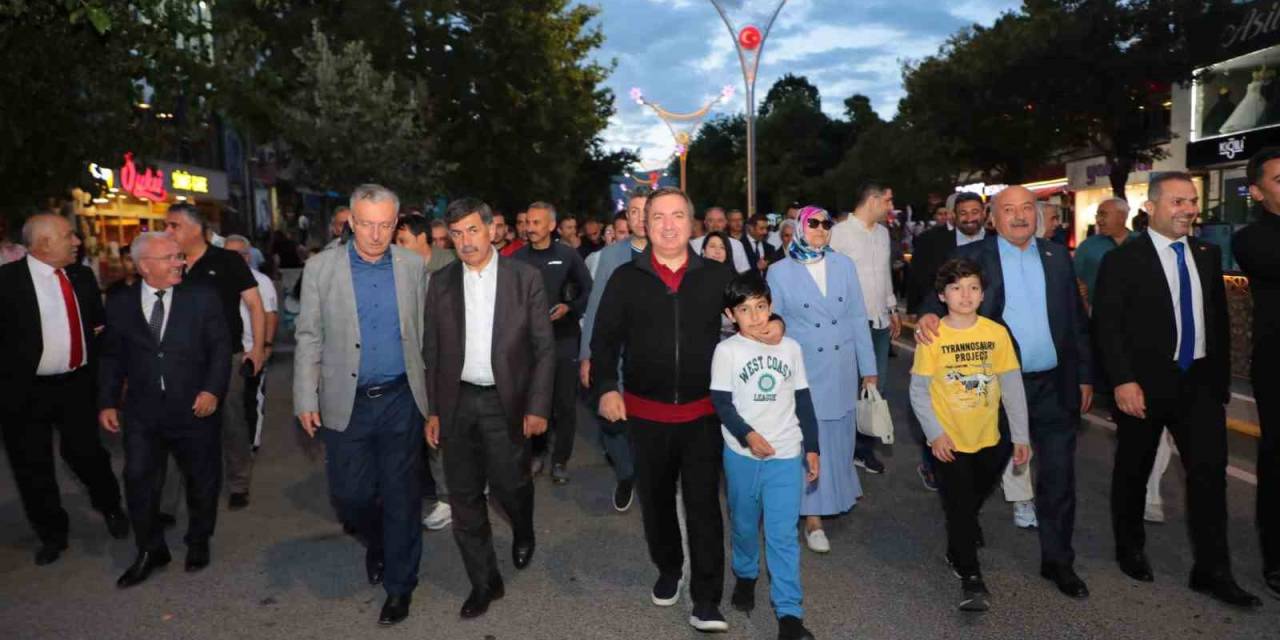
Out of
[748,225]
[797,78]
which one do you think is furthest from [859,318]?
[797,78]

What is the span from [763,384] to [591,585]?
161 cm

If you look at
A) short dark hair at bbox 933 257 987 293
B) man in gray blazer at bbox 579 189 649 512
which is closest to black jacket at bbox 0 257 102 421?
man in gray blazer at bbox 579 189 649 512

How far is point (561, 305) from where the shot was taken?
740 cm

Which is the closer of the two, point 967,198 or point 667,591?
point 667,591

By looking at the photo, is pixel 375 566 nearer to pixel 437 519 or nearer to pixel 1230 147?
pixel 437 519

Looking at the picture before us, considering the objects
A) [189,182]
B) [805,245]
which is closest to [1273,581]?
[805,245]

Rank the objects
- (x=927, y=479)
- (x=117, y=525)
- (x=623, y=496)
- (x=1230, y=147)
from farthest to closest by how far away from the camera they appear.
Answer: (x=1230, y=147) < (x=927, y=479) < (x=623, y=496) < (x=117, y=525)

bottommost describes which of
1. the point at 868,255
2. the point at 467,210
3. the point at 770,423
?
the point at 770,423

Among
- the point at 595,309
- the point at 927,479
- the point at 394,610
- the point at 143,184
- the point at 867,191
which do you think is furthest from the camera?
the point at 143,184

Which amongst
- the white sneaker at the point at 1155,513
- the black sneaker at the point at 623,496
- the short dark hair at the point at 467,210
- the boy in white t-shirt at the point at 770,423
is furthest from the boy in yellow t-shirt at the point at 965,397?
the black sneaker at the point at 623,496

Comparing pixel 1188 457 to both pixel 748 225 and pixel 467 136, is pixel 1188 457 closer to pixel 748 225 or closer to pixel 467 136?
pixel 748 225

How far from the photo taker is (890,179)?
157 feet

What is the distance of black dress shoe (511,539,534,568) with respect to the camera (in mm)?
5440

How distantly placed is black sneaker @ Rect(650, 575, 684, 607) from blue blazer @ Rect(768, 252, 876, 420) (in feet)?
4.58
